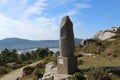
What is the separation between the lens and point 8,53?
60906 mm

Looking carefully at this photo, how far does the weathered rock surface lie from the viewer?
1794cm

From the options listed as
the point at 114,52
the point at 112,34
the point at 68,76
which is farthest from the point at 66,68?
the point at 112,34

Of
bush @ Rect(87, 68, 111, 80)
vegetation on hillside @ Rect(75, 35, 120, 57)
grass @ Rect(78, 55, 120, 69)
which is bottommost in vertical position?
bush @ Rect(87, 68, 111, 80)

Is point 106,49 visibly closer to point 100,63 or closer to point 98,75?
point 100,63

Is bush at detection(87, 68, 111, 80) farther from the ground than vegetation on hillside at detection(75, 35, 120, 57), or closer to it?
closer to it

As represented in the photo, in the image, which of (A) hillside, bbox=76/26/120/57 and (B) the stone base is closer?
(B) the stone base

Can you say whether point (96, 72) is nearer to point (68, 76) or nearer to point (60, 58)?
point (68, 76)

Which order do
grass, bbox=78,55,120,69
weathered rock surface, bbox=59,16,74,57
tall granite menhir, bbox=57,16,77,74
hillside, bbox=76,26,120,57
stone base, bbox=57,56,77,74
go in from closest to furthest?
stone base, bbox=57,56,77,74 → tall granite menhir, bbox=57,16,77,74 → weathered rock surface, bbox=59,16,74,57 → grass, bbox=78,55,120,69 → hillside, bbox=76,26,120,57

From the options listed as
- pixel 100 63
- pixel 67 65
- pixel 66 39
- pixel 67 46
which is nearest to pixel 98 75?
pixel 67 65

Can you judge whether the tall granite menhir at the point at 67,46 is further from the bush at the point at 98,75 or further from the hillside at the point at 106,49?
the hillside at the point at 106,49

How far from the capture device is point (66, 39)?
17.9 meters

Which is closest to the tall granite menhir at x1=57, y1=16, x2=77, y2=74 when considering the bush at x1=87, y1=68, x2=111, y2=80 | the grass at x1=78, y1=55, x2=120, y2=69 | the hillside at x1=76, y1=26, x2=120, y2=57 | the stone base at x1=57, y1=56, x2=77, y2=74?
the stone base at x1=57, y1=56, x2=77, y2=74

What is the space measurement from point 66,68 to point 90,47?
15053mm

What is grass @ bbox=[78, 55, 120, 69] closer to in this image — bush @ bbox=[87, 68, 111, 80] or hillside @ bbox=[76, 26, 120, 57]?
hillside @ bbox=[76, 26, 120, 57]
